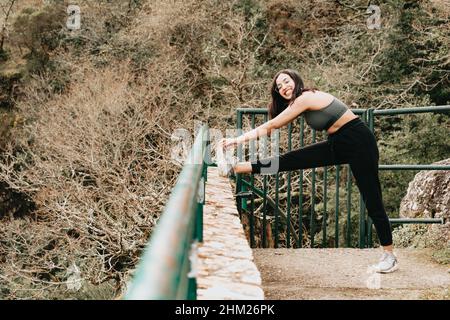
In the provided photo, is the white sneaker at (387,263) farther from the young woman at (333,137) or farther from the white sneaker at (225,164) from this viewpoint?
the white sneaker at (225,164)

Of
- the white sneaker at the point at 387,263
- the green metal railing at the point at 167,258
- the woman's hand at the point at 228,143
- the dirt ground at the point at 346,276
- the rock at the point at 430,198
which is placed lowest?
the dirt ground at the point at 346,276

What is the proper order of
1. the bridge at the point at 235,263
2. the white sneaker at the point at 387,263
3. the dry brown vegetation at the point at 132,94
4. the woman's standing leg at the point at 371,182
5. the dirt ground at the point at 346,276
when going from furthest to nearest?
1. the dry brown vegetation at the point at 132,94
2. the white sneaker at the point at 387,263
3. the woman's standing leg at the point at 371,182
4. the dirt ground at the point at 346,276
5. the bridge at the point at 235,263

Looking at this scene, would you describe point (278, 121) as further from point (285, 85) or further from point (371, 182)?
point (371, 182)

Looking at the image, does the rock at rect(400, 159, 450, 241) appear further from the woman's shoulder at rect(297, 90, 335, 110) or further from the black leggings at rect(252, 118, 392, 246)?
the woman's shoulder at rect(297, 90, 335, 110)

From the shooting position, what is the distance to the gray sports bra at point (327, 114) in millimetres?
3916

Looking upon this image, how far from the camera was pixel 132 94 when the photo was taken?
55.9ft

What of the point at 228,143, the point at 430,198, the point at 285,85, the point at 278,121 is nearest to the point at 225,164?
the point at 228,143

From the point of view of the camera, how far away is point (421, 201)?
277 inches

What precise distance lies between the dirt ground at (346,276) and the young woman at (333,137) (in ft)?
0.68

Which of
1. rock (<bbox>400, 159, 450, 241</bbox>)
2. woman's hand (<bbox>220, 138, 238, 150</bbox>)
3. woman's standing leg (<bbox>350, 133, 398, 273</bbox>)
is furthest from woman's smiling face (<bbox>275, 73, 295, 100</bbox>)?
rock (<bbox>400, 159, 450, 241</bbox>)

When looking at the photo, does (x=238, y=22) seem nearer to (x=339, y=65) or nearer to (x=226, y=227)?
(x=339, y=65)

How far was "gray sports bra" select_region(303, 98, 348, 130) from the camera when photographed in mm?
3916

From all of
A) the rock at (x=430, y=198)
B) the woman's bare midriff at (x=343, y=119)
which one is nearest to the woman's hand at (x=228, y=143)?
the woman's bare midriff at (x=343, y=119)

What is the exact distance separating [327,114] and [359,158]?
15.3 inches
